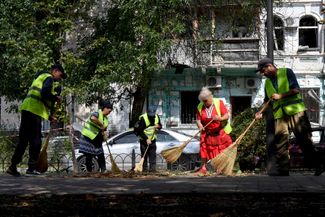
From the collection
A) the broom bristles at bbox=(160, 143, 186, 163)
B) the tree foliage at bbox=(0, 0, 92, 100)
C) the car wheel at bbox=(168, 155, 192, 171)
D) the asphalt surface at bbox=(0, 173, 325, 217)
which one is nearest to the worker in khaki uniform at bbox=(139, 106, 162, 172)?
the car wheel at bbox=(168, 155, 192, 171)

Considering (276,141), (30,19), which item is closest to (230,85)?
(30,19)

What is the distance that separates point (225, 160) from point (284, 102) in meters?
1.62

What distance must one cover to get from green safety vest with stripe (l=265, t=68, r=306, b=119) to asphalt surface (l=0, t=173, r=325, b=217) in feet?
4.28

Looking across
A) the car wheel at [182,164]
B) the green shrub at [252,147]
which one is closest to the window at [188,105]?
the car wheel at [182,164]

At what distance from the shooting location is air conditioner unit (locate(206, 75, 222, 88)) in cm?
3238

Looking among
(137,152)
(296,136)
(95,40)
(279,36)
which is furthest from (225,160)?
(279,36)

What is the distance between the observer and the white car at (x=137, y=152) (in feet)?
52.5

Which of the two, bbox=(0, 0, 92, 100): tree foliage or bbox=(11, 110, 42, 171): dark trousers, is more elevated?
bbox=(0, 0, 92, 100): tree foliage

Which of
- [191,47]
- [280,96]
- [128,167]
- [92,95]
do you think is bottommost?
[128,167]

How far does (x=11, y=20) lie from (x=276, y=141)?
12628 mm

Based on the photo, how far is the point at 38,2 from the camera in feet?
61.7

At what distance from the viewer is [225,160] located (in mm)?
10812

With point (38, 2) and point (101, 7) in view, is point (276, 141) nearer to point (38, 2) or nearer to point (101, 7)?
point (38, 2)

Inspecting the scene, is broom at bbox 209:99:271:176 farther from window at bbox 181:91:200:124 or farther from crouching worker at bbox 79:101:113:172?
window at bbox 181:91:200:124
